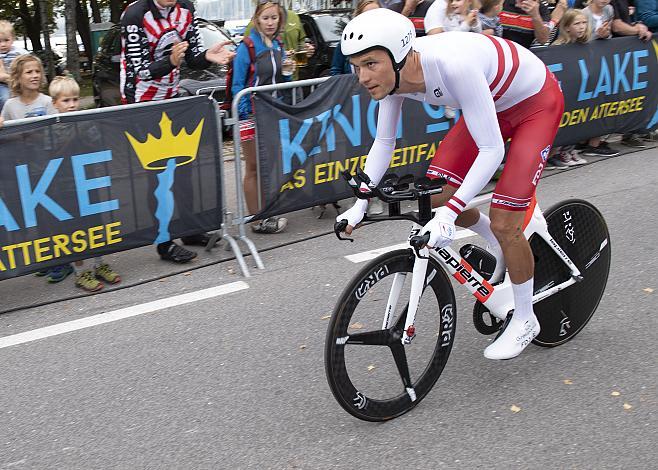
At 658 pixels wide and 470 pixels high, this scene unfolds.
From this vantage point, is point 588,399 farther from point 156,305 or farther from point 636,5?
point 636,5

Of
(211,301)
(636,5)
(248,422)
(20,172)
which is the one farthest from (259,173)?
(636,5)

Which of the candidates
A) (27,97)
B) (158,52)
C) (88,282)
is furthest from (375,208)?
(27,97)

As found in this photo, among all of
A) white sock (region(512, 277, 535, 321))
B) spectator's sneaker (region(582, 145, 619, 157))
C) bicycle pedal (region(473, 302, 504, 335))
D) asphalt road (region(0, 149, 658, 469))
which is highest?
white sock (region(512, 277, 535, 321))

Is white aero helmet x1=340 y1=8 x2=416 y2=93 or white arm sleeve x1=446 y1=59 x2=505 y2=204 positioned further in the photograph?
white arm sleeve x1=446 y1=59 x2=505 y2=204

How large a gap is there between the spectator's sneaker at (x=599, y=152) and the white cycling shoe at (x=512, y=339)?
18.1ft

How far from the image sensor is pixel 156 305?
214 inches

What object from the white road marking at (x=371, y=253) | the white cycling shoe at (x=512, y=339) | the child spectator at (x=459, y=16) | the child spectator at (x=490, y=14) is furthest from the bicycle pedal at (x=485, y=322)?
the child spectator at (x=490, y=14)

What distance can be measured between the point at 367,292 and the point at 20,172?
9.52 ft

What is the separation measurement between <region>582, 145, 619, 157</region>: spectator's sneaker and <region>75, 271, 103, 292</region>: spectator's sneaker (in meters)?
5.87

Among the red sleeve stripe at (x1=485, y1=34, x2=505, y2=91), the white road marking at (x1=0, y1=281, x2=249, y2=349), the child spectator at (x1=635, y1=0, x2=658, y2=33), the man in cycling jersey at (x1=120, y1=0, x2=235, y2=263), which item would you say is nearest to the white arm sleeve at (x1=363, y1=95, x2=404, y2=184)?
the red sleeve stripe at (x1=485, y1=34, x2=505, y2=91)

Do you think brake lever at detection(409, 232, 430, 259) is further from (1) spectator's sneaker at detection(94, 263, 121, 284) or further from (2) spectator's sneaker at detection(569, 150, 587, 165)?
(2) spectator's sneaker at detection(569, 150, 587, 165)

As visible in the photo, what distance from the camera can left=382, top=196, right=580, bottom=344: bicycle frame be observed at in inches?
145

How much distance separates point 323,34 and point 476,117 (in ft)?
34.0

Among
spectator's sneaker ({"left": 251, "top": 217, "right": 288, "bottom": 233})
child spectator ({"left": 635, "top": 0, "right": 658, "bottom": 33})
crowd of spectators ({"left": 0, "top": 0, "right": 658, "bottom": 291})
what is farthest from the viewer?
child spectator ({"left": 635, "top": 0, "right": 658, "bottom": 33})
